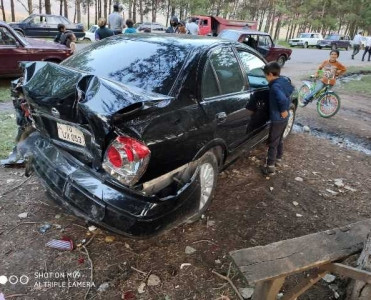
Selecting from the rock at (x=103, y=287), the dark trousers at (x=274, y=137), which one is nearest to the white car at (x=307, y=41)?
the dark trousers at (x=274, y=137)

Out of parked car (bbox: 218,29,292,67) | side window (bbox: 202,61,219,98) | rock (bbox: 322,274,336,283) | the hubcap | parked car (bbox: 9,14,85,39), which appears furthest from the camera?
parked car (bbox: 9,14,85,39)

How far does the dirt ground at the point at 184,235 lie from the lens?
251cm

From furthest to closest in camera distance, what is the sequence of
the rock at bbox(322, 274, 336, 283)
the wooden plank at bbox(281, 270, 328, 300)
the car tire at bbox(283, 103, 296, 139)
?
the car tire at bbox(283, 103, 296, 139), the rock at bbox(322, 274, 336, 283), the wooden plank at bbox(281, 270, 328, 300)

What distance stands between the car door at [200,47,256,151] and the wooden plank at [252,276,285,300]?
4.89 feet

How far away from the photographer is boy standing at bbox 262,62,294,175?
399 cm

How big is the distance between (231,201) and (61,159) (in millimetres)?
1855

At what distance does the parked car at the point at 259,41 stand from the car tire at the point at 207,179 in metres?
11.0

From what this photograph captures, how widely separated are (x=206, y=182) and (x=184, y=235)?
0.54 meters

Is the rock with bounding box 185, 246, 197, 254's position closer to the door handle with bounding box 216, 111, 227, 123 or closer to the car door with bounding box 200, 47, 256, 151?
the car door with bounding box 200, 47, 256, 151

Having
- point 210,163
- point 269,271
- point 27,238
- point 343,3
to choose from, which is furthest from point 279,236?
point 343,3

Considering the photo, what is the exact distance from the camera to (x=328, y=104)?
24.0ft

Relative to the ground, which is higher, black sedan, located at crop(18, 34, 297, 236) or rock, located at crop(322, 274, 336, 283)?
black sedan, located at crop(18, 34, 297, 236)

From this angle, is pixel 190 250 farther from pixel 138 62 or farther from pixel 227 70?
pixel 227 70

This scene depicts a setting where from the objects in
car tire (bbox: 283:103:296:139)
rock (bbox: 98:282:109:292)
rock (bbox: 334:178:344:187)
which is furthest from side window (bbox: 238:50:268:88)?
rock (bbox: 98:282:109:292)
